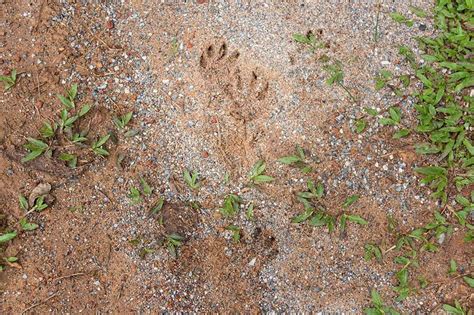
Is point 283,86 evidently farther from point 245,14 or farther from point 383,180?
point 383,180

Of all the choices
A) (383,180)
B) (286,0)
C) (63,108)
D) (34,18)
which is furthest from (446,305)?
(34,18)

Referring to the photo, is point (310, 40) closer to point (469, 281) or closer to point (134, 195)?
point (134, 195)

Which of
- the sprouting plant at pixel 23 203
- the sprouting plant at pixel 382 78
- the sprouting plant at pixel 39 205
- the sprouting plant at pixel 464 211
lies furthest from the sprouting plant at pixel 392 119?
the sprouting plant at pixel 23 203

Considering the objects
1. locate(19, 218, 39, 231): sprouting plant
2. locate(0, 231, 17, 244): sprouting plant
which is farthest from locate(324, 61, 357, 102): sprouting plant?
locate(0, 231, 17, 244): sprouting plant

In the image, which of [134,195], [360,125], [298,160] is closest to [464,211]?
[360,125]

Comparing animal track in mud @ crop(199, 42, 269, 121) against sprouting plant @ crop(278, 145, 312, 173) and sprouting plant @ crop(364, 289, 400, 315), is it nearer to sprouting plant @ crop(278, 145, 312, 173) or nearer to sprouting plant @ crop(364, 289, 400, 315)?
sprouting plant @ crop(278, 145, 312, 173)

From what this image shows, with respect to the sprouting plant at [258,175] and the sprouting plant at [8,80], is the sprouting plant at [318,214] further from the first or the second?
the sprouting plant at [8,80]
